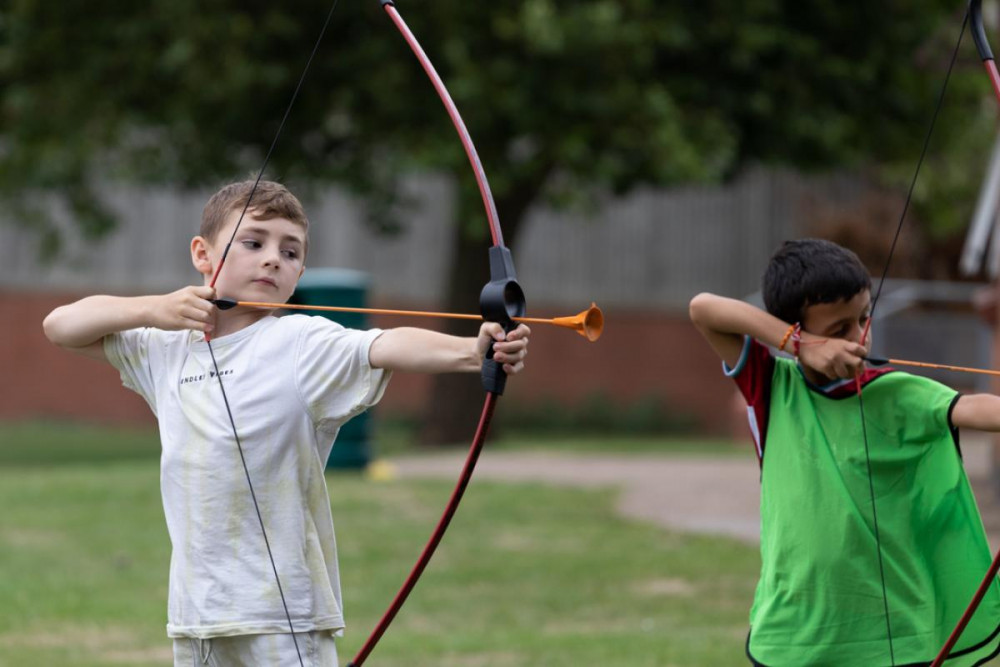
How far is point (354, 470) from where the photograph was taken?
12.4 metres

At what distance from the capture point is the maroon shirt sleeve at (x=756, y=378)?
13.1 feet

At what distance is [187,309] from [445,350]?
24.3 inches

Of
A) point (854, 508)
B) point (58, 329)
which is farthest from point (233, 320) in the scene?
point (854, 508)

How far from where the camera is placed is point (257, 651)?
342 cm

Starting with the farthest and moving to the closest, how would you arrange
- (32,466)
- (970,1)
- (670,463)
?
(32,466)
(670,463)
(970,1)

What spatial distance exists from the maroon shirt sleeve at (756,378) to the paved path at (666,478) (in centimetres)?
541

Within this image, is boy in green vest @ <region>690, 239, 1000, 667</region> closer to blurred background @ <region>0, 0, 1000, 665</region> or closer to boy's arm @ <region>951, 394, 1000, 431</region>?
boy's arm @ <region>951, 394, 1000, 431</region>

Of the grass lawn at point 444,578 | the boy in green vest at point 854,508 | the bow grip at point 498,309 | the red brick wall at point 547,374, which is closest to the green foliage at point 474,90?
the grass lawn at point 444,578

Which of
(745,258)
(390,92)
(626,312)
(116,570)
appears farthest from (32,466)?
(745,258)

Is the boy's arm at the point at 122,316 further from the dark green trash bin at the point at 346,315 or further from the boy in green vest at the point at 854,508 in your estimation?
the dark green trash bin at the point at 346,315

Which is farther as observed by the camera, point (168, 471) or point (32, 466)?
point (32, 466)

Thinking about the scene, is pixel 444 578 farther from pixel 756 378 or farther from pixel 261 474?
pixel 261 474

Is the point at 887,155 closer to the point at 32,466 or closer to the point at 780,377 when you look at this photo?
the point at 32,466

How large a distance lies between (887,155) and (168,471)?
11498 millimetres
